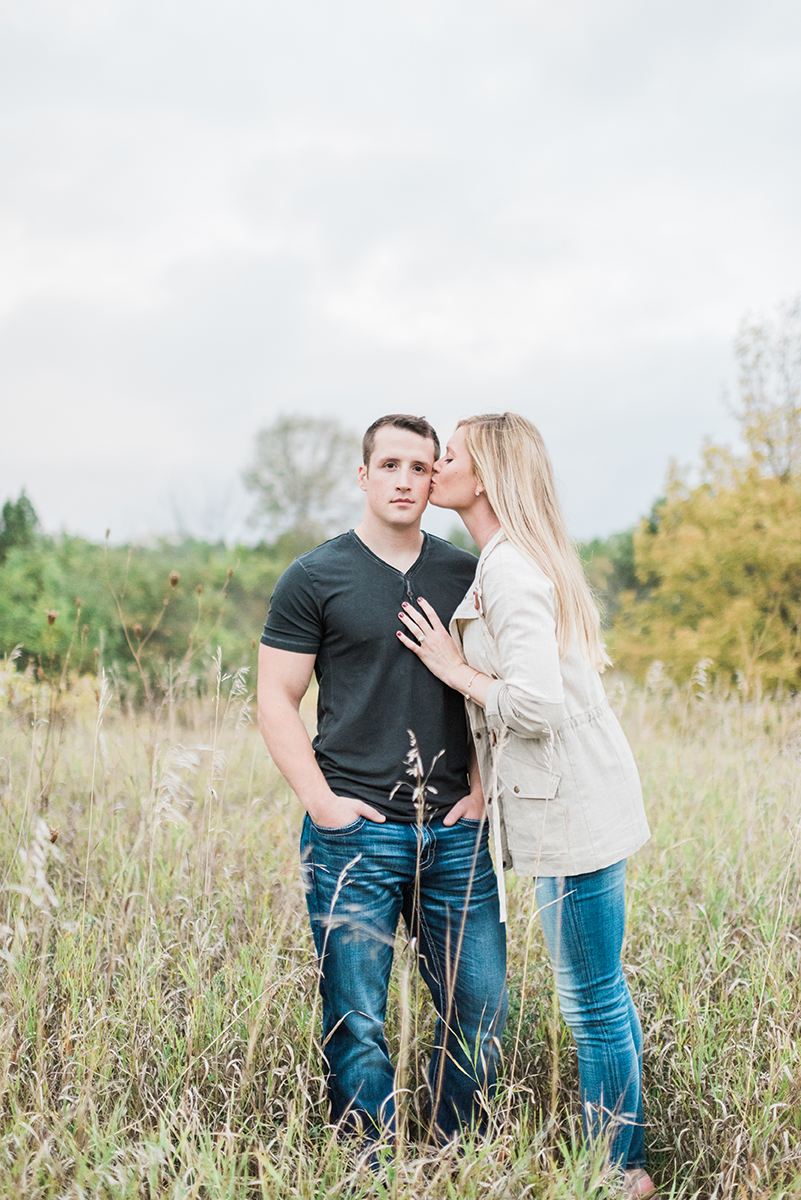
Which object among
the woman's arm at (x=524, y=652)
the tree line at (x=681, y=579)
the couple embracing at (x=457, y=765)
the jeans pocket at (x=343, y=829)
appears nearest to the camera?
the woman's arm at (x=524, y=652)

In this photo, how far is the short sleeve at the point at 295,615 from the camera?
231cm

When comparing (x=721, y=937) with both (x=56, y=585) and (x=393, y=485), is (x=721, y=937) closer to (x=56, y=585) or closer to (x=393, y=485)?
(x=393, y=485)

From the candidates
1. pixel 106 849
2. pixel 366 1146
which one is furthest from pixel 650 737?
pixel 366 1146

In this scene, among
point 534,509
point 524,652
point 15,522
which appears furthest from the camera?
point 15,522

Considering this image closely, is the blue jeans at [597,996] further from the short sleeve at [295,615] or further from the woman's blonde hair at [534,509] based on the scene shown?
the short sleeve at [295,615]

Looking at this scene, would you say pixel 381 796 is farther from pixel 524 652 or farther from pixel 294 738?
pixel 524 652

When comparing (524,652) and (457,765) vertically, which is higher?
(524,652)

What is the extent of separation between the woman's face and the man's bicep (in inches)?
24.0

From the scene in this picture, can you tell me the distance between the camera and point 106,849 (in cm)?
340

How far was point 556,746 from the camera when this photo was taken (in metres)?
2.12

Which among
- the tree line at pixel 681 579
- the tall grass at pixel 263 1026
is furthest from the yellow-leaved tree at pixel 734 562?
the tall grass at pixel 263 1026

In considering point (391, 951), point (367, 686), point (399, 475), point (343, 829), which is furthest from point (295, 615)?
point (391, 951)

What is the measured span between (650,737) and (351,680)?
4.50 m

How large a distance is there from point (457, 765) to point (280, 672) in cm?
59
